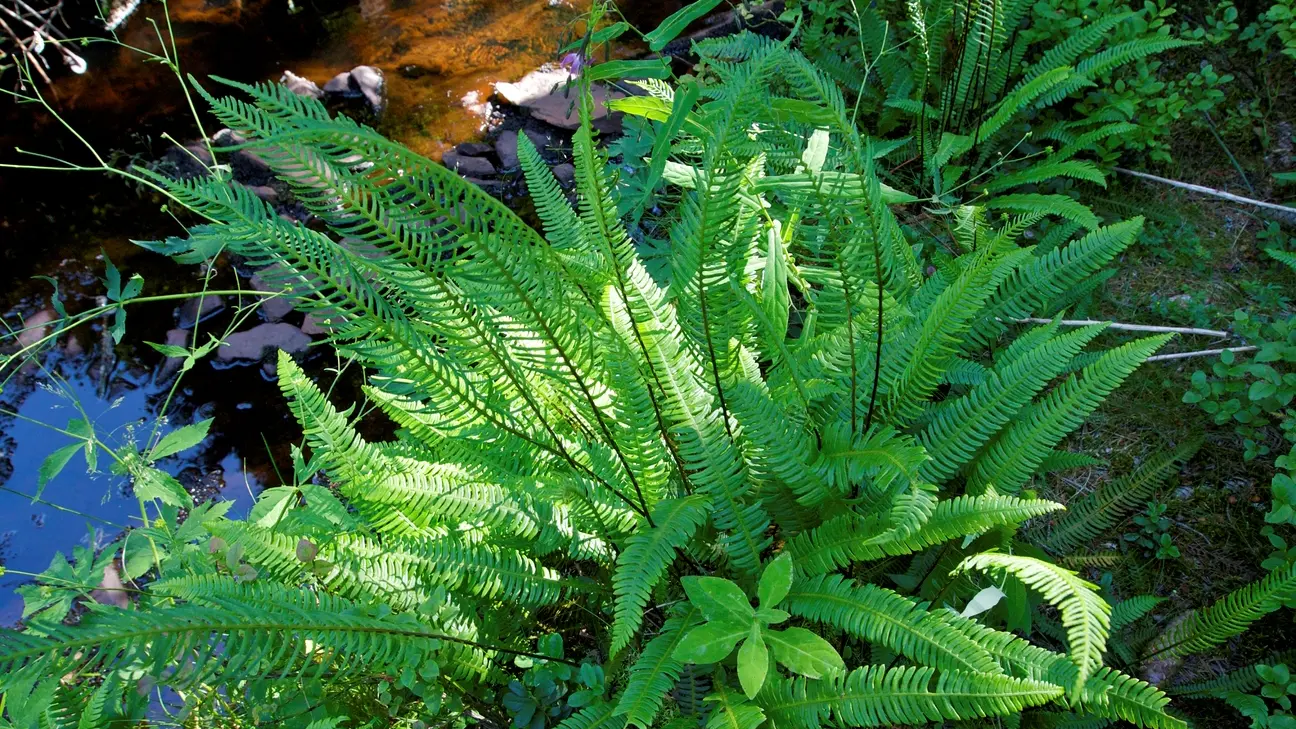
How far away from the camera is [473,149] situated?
423 cm

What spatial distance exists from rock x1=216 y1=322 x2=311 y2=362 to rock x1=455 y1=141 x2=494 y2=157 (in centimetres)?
127

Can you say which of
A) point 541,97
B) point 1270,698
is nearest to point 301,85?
point 541,97

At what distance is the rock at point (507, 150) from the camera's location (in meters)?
4.14

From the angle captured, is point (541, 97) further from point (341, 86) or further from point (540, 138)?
point (341, 86)

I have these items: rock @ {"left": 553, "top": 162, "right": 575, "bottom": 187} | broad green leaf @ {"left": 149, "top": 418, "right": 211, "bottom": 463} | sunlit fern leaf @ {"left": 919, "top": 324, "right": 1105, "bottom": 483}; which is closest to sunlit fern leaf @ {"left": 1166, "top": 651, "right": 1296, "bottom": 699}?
sunlit fern leaf @ {"left": 919, "top": 324, "right": 1105, "bottom": 483}

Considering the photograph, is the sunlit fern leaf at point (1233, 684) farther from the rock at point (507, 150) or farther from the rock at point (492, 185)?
the rock at point (507, 150)

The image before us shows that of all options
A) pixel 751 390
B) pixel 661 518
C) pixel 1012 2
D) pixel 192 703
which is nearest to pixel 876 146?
pixel 1012 2

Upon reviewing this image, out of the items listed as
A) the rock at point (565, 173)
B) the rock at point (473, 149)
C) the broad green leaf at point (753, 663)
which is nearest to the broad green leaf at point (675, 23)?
the broad green leaf at point (753, 663)

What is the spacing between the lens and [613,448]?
6.04 feet

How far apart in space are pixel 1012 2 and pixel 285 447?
11.0 ft

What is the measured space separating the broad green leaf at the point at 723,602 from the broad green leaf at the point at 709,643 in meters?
0.02

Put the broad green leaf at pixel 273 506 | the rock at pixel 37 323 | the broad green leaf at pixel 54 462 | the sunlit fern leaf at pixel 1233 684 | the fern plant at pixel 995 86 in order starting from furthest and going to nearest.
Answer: the rock at pixel 37 323, the fern plant at pixel 995 86, the broad green leaf at pixel 273 506, the broad green leaf at pixel 54 462, the sunlit fern leaf at pixel 1233 684

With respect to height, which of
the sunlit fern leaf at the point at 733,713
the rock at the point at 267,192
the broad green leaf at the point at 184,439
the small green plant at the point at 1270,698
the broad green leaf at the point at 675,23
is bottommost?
the small green plant at the point at 1270,698

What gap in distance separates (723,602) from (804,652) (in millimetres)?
162
